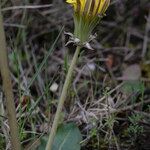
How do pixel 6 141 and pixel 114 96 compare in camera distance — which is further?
pixel 114 96

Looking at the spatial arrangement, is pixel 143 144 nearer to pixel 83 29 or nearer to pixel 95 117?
pixel 95 117

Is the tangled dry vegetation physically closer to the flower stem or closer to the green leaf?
the green leaf

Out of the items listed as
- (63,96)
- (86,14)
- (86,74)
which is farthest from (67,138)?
(86,74)

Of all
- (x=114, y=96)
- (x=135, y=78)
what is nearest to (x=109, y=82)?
(x=114, y=96)

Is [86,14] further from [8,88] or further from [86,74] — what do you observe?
[86,74]

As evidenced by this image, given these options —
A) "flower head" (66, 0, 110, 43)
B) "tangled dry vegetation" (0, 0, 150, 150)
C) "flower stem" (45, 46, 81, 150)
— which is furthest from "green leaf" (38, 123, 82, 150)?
"flower head" (66, 0, 110, 43)

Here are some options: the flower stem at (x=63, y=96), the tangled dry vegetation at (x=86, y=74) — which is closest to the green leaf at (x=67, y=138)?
the tangled dry vegetation at (x=86, y=74)
